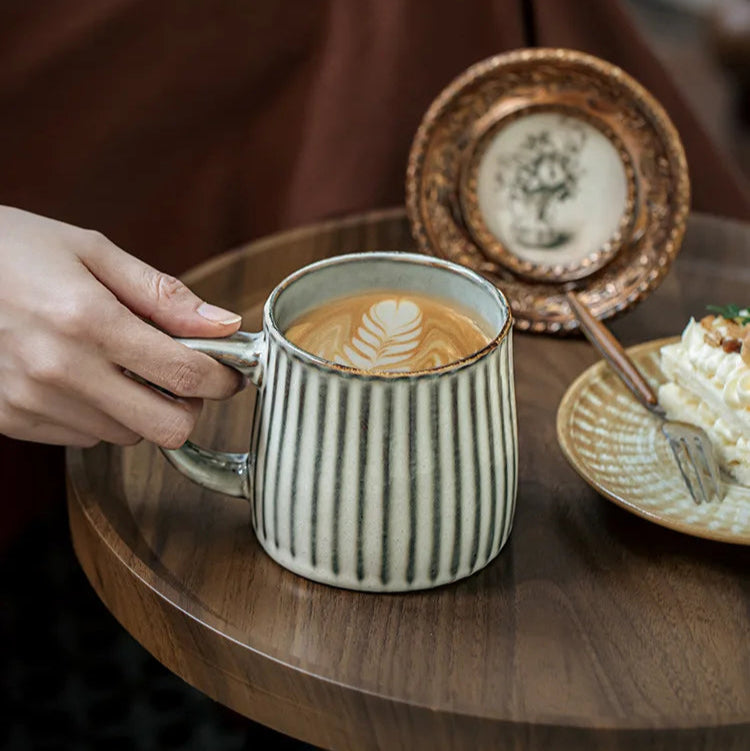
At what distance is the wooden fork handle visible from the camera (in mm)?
765

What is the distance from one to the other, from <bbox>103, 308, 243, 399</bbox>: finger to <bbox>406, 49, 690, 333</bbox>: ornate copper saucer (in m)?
0.36

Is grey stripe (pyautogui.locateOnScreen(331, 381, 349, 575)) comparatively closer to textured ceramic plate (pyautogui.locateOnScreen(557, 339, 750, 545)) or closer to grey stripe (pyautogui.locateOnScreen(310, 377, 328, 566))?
grey stripe (pyautogui.locateOnScreen(310, 377, 328, 566))

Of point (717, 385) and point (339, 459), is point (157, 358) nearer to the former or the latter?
point (339, 459)

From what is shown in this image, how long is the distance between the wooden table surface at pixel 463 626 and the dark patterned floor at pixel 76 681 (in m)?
0.51

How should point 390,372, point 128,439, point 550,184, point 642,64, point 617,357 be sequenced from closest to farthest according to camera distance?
point 390,372 < point 128,439 < point 617,357 < point 550,184 < point 642,64

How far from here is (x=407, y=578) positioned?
61 cm

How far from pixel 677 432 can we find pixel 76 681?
773 millimetres

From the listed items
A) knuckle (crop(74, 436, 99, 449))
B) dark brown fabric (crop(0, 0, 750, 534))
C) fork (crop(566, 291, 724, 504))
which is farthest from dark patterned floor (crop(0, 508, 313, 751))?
fork (crop(566, 291, 724, 504))

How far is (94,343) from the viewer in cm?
61

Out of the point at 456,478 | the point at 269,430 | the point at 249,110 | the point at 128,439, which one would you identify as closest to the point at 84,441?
the point at 128,439

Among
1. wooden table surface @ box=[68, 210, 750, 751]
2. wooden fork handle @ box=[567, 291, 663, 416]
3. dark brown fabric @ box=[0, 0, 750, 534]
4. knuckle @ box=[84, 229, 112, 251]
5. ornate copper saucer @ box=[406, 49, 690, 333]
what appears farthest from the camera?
dark brown fabric @ box=[0, 0, 750, 534]

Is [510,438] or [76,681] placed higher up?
[510,438]

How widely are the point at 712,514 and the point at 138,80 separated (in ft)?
2.42

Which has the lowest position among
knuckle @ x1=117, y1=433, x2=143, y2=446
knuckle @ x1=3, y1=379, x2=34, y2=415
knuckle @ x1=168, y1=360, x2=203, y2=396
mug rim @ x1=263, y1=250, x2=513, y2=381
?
knuckle @ x1=117, y1=433, x2=143, y2=446
